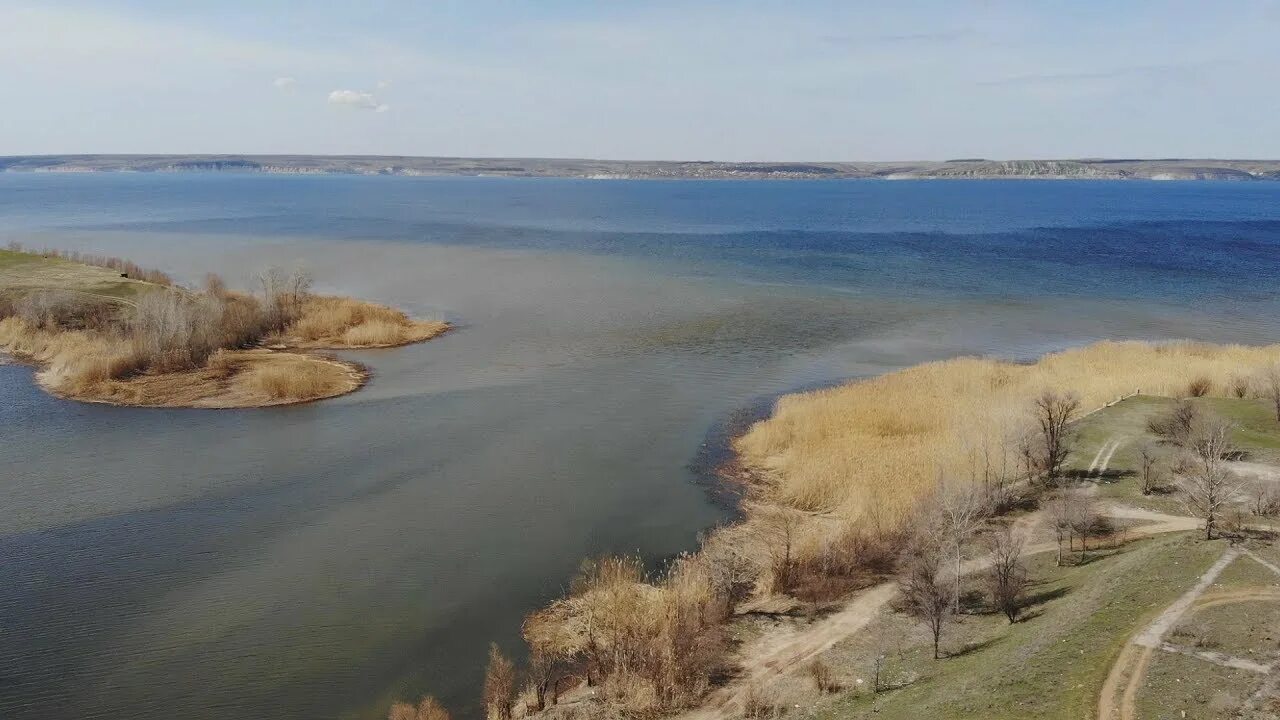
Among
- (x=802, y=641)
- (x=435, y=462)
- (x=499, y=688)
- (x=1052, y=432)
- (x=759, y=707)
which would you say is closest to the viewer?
(x=759, y=707)

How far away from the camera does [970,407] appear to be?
35.5m

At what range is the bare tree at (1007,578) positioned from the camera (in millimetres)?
19594

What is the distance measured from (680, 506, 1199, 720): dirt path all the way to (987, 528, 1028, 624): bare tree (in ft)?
2.56

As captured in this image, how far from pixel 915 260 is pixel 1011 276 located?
13.5 metres

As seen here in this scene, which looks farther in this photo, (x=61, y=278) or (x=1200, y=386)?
(x=61, y=278)

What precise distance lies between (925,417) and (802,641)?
17.4 metres

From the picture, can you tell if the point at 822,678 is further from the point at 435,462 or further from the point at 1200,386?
the point at 1200,386

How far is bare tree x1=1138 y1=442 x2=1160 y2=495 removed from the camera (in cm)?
A: 2548

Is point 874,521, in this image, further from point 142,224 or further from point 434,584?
point 142,224

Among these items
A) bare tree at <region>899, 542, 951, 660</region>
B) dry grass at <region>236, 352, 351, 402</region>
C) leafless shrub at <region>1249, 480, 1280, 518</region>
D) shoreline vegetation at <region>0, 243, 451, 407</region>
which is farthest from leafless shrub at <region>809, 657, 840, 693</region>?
dry grass at <region>236, 352, 351, 402</region>

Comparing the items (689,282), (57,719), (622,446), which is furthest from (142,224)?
(57,719)

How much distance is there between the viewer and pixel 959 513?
23188 millimetres

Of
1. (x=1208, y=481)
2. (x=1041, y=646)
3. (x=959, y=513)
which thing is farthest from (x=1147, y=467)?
(x=1041, y=646)

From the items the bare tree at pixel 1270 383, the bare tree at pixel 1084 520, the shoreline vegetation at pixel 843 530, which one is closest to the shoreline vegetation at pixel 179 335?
the shoreline vegetation at pixel 843 530
